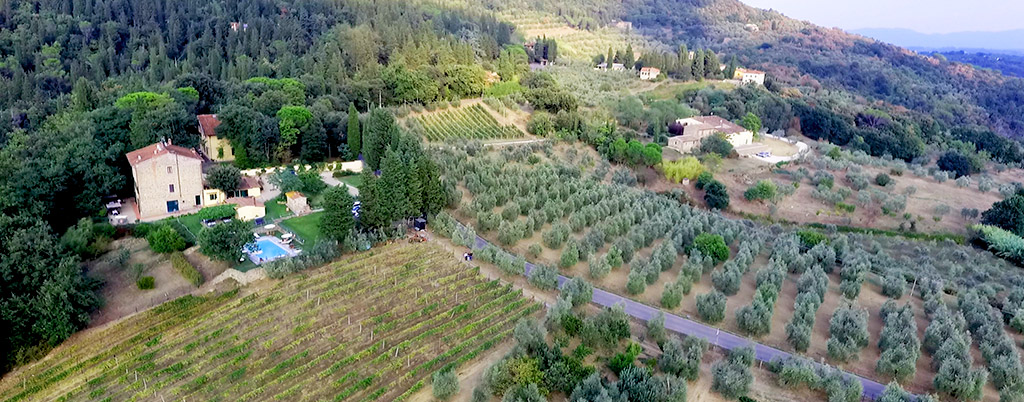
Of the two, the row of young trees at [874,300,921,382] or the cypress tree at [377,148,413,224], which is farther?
the cypress tree at [377,148,413,224]

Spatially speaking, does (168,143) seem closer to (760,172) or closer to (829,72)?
(760,172)

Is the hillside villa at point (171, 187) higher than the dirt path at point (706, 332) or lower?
higher

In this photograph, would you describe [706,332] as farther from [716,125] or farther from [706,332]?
[716,125]

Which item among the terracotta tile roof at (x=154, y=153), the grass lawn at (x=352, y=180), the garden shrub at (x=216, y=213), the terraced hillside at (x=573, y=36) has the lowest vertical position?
the grass lawn at (x=352, y=180)

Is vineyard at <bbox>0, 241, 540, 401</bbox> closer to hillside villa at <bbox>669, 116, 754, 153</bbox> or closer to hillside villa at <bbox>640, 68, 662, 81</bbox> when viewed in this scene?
hillside villa at <bbox>669, 116, 754, 153</bbox>

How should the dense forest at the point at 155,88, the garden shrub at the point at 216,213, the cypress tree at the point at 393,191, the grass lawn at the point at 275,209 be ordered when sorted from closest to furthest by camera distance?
1. the dense forest at the point at 155,88
2. the cypress tree at the point at 393,191
3. the garden shrub at the point at 216,213
4. the grass lawn at the point at 275,209

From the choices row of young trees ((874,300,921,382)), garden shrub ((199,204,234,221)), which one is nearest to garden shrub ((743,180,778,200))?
row of young trees ((874,300,921,382))

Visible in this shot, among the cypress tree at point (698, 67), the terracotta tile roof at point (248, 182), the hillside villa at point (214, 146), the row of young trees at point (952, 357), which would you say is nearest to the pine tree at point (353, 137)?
the terracotta tile roof at point (248, 182)

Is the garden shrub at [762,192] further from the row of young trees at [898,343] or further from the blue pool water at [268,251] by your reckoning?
the blue pool water at [268,251]

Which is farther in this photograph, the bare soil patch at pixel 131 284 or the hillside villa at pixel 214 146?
the hillside villa at pixel 214 146
